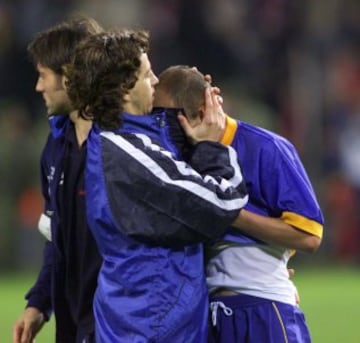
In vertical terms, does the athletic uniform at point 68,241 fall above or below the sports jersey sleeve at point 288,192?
below

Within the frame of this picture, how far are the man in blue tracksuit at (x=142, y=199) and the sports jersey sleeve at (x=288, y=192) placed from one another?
0.23 m

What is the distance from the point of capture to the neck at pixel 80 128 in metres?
5.56

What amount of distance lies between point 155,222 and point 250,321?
608 millimetres

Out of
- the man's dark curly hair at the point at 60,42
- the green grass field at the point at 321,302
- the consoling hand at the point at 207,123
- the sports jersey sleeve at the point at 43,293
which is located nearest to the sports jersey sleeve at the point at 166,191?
the consoling hand at the point at 207,123

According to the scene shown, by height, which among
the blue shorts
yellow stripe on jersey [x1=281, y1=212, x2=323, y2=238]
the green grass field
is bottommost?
the green grass field

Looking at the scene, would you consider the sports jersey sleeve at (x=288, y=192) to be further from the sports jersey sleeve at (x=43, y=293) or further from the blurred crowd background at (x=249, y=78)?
the blurred crowd background at (x=249, y=78)

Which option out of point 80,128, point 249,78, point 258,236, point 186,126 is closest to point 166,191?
point 186,126

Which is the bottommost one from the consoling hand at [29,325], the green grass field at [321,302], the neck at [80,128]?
the green grass field at [321,302]

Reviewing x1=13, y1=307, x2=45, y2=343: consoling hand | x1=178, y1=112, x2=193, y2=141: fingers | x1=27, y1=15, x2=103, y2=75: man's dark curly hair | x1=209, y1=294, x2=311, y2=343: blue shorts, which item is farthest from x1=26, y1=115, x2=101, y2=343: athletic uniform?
x1=178, y1=112, x2=193, y2=141: fingers

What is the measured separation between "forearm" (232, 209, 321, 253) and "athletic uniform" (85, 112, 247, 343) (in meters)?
0.16

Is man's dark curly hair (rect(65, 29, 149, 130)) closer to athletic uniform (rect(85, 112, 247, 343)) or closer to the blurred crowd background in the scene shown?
athletic uniform (rect(85, 112, 247, 343))

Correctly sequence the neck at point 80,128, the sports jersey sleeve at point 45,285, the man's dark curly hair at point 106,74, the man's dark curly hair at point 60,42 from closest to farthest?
the man's dark curly hair at point 106,74 → the neck at point 80,128 → the man's dark curly hair at point 60,42 → the sports jersey sleeve at point 45,285

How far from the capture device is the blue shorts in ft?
16.7

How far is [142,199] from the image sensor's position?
476 centimetres
